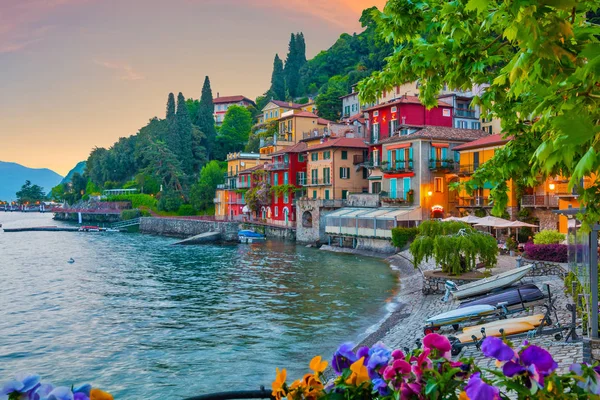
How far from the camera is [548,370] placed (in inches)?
102

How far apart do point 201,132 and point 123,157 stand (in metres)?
24.8

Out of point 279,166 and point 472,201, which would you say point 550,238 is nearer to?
point 472,201

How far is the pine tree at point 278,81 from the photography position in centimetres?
13275

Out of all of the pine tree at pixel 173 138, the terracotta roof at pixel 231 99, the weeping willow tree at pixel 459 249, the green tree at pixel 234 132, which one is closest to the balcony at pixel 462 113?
the weeping willow tree at pixel 459 249

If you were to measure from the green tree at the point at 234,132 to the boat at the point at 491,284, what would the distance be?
103 metres

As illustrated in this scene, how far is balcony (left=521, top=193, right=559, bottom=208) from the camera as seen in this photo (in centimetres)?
3641

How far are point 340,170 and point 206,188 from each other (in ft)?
141

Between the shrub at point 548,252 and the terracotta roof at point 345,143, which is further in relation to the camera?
the terracotta roof at point 345,143

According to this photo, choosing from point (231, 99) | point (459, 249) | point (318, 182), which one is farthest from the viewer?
point (231, 99)

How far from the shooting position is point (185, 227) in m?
80.6

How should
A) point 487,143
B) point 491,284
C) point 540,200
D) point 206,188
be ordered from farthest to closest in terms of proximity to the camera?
point 206,188 → point 487,143 → point 540,200 → point 491,284

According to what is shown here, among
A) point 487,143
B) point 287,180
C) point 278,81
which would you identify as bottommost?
point 287,180

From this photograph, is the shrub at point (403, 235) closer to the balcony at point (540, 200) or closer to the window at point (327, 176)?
the balcony at point (540, 200)

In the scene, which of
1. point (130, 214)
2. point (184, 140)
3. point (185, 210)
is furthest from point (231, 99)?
point (185, 210)
